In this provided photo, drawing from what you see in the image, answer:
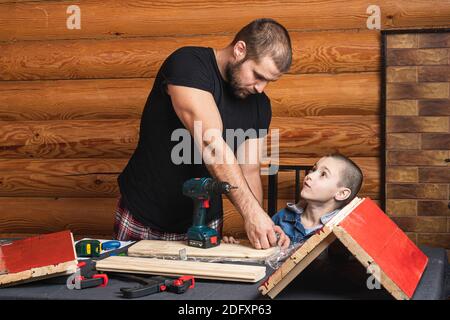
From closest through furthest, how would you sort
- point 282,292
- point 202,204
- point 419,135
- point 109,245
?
point 282,292
point 202,204
point 109,245
point 419,135

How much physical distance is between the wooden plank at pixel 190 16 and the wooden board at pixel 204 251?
7.46ft

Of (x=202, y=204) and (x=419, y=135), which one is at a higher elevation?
(x=419, y=135)

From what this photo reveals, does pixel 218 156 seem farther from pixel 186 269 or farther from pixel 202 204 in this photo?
pixel 186 269

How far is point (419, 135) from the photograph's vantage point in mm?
3957

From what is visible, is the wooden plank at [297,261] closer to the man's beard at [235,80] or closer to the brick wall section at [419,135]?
the man's beard at [235,80]

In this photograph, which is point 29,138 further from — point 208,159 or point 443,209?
point 443,209

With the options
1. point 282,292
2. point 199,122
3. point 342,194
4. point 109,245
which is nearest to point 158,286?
point 282,292

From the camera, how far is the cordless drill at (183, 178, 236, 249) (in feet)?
7.46

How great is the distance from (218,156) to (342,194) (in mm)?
821

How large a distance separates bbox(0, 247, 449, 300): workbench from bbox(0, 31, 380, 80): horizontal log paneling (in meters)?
2.37

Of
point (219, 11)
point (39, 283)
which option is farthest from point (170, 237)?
point (219, 11)

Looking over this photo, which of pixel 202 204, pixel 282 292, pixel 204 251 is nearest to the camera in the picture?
pixel 282 292

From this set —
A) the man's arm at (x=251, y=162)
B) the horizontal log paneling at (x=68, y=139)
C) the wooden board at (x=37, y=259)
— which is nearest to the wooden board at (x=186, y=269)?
the wooden board at (x=37, y=259)

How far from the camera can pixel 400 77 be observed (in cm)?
396
